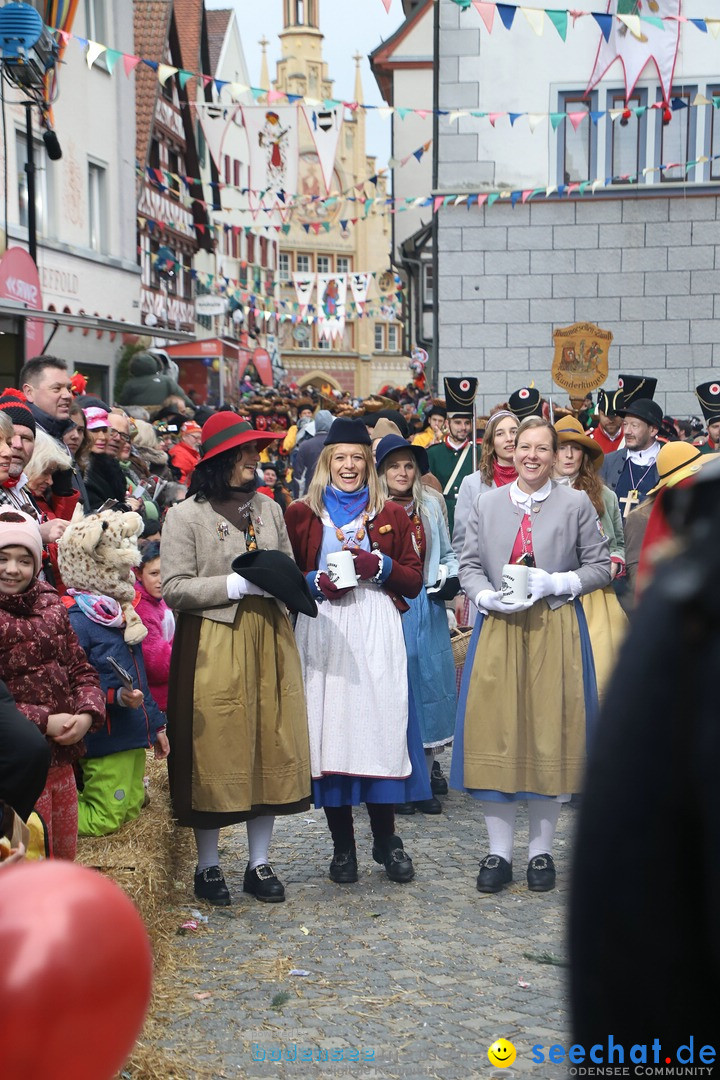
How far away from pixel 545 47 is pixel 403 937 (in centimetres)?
1510

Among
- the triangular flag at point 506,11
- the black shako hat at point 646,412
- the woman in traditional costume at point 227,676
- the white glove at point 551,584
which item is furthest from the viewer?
the triangular flag at point 506,11

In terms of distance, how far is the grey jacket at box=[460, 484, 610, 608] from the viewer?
587 centimetres

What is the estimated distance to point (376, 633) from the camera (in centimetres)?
589

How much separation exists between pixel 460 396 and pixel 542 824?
14.9ft

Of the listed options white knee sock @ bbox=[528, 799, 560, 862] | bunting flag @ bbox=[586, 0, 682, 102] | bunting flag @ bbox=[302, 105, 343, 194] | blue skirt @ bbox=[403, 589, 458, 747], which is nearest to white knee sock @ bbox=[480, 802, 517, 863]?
white knee sock @ bbox=[528, 799, 560, 862]

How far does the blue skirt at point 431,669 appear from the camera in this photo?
7234 mm

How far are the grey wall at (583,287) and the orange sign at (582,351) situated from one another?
100 inches

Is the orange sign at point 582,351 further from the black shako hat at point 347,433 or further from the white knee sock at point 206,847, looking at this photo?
the white knee sock at point 206,847

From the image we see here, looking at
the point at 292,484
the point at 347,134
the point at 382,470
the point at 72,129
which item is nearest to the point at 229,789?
the point at 382,470

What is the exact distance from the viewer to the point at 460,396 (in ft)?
32.0

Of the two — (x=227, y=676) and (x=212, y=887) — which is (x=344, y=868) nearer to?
(x=212, y=887)

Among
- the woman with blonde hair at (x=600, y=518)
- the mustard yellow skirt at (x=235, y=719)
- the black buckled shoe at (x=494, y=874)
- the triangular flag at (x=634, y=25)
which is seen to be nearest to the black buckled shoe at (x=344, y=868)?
the mustard yellow skirt at (x=235, y=719)

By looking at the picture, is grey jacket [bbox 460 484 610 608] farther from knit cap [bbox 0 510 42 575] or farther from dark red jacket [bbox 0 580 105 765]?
knit cap [bbox 0 510 42 575]

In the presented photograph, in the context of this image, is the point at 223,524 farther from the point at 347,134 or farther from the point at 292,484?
the point at 347,134
